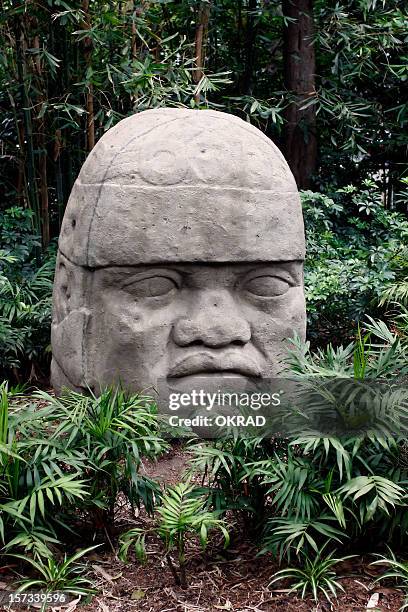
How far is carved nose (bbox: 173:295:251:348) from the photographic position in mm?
4051

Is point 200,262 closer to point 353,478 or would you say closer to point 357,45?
point 353,478

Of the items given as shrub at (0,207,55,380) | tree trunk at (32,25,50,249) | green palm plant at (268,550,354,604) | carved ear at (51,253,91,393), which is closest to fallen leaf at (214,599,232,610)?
green palm plant at (268,550,354,604)

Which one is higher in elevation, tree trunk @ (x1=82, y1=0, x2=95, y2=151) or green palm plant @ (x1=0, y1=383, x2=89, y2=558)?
tree trunk @ (x1=82, y1=0, x2=95, y2=151)

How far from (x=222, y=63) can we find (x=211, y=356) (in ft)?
14.5

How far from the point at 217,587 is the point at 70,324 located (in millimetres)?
1753

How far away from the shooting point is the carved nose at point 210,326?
405 centimetres

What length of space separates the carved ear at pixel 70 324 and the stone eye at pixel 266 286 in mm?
854

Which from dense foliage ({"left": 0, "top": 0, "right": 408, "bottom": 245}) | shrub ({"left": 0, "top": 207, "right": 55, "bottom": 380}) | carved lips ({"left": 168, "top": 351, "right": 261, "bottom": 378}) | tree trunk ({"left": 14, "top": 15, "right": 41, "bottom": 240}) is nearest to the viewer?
carved lips ({"left": 168, "top": 351, "right": 261, "bottom": 378})

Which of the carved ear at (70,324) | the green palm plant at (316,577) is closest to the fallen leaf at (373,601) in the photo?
the green palm plant at (316,577)

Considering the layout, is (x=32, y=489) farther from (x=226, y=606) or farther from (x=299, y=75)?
(x=299, y=75)

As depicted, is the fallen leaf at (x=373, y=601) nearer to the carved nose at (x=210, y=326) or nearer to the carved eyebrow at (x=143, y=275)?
the carved nose at (x=210, y=326)

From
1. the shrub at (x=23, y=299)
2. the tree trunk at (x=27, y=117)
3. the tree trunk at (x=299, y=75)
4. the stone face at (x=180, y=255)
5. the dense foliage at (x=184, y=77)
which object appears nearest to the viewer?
the stone face at (x=180, y=255)

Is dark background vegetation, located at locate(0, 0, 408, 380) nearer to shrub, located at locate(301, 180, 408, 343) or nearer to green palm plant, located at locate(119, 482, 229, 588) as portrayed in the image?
shrub, located at locate(301, 180, 408, 343)

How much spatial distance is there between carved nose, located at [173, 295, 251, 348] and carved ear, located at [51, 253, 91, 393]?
1.65ft
